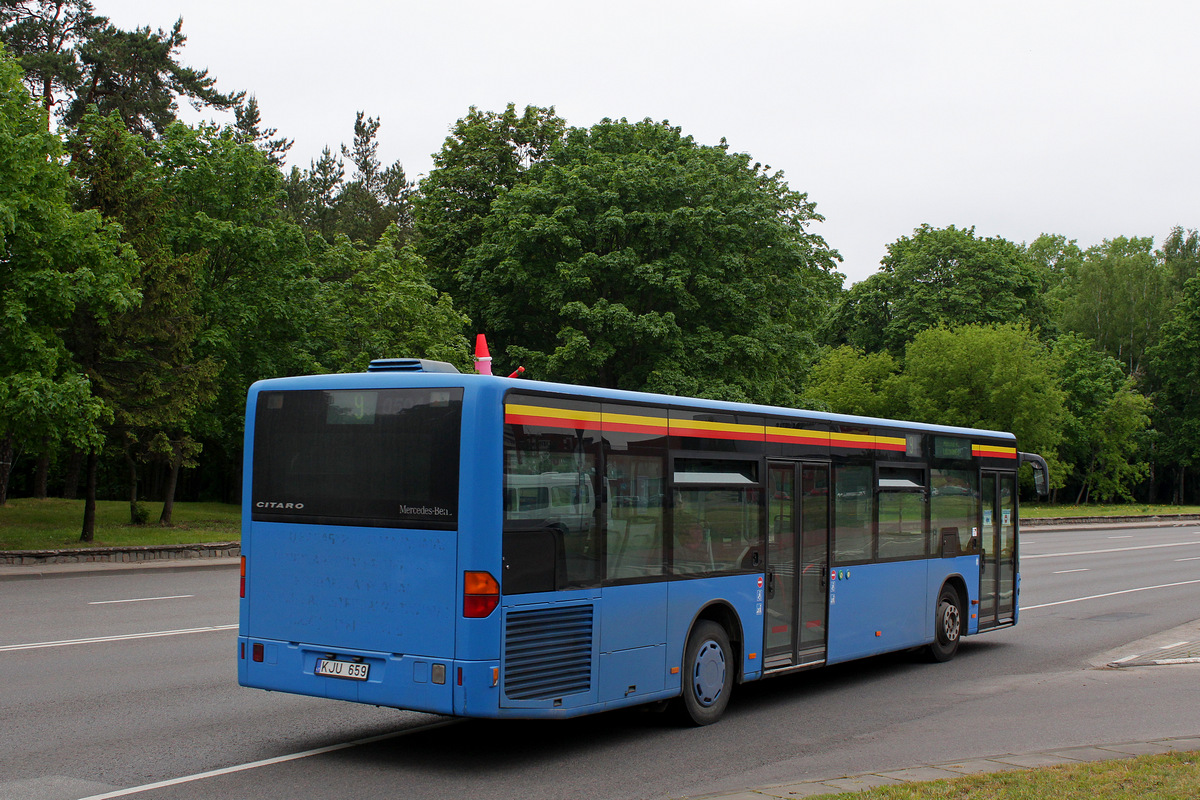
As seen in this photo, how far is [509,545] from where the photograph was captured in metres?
7.18

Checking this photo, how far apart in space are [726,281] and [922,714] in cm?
2828

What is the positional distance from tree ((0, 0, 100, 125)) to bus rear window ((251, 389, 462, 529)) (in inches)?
1379

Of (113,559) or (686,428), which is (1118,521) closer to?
(113,559)

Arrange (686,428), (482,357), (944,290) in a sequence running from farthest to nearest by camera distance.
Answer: (944,290) < (482,357) < (686,428)

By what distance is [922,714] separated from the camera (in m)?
9.72

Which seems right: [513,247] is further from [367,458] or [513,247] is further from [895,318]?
[895,318]

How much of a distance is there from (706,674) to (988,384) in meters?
50.2

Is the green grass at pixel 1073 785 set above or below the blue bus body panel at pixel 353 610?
below

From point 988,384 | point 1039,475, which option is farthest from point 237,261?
point 988,384

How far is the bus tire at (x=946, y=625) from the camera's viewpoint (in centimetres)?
1278

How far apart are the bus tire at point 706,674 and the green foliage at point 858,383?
52.8 metres

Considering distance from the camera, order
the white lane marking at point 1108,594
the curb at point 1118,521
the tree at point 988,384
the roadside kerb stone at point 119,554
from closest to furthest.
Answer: the white lane marking at point 1108,594
the roadside kerb stone at point 119,554
the curb at point 1118,521
the tree at point 988,384

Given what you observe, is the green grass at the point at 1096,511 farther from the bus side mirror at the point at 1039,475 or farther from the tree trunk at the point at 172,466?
the bus side mirror at the point at 1039,475

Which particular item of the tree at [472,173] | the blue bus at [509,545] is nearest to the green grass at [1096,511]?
→ the tree at [472,173]
